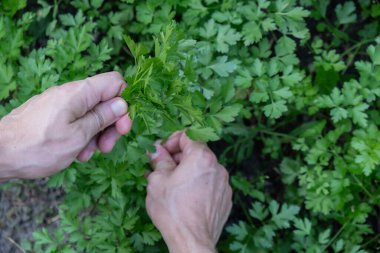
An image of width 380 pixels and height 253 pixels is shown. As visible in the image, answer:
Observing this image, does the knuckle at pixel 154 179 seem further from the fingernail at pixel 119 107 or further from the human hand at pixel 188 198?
the fingernail at pixel 119 107

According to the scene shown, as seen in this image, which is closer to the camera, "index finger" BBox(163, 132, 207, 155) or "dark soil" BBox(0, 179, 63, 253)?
"index finger" BBox(163, 132, 207, 155)

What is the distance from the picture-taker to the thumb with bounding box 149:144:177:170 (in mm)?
2525

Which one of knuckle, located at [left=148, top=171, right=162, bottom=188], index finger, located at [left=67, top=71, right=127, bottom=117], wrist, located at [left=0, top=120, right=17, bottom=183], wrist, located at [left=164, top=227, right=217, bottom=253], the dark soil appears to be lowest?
the dark soil

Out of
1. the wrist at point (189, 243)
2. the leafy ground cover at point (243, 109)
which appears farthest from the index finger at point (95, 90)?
the wrist at point (189, 243)

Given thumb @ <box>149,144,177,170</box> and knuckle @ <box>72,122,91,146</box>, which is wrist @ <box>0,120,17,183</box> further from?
thumb @ <box>149,144,177,170</box>

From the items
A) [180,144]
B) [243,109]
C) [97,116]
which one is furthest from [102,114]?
[243,109]

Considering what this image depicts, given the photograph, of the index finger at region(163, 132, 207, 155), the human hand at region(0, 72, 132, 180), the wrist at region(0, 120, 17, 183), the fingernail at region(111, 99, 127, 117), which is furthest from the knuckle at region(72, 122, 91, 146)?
the index finger at region(163, 132, 207, 155)

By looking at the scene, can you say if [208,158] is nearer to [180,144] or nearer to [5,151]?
[180,144]

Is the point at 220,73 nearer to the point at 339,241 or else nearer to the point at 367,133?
the point at 367,133

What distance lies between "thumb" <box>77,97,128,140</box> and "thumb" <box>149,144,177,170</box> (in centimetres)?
63

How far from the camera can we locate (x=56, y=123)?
1817mm

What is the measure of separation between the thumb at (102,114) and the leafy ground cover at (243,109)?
0.19 m

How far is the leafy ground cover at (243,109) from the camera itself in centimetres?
245

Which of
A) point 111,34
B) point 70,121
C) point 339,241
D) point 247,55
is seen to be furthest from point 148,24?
point 339,241
